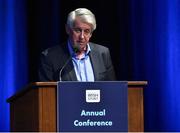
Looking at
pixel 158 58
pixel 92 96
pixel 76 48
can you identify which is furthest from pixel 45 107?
pixel 158 58

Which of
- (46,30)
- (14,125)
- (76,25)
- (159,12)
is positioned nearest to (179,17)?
(159,12)

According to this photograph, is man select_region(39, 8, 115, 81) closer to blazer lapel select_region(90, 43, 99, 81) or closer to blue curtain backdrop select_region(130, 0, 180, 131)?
blazer lapel select_region(90, 43, 99, 81)

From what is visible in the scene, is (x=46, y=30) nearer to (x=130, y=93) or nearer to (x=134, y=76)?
(x=134, y=76)

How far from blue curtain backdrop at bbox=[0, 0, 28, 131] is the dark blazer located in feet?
4.32

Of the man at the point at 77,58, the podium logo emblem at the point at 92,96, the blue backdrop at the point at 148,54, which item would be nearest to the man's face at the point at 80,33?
the man at the point at 77,58

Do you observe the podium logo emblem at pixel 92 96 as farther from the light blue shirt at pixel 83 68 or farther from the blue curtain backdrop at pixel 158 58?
the blue curtain backdrop at pixel 158 58

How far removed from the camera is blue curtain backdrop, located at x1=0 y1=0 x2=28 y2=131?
4.70 metres

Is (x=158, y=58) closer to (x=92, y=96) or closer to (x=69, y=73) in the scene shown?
(x=69, y=73)

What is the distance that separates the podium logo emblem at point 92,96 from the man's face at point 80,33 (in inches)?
24.9

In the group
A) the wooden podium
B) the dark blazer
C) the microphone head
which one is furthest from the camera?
the dark blazer

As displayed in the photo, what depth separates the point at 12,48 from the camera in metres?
4.77

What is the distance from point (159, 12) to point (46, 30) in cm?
92

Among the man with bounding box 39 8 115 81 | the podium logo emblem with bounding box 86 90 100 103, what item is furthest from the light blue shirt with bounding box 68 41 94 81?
the podium logo emblem with bounding box 86 90 100 103

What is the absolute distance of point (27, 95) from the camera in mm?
2918
